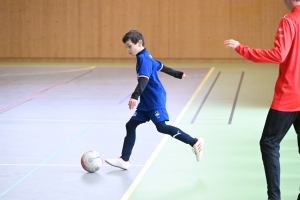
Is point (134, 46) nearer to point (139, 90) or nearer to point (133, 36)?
point (133, 36)

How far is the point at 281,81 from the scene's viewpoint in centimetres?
488

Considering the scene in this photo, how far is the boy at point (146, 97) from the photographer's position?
6.38 m

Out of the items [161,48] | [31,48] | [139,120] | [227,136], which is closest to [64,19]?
[31,48]

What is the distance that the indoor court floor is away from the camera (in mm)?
6004

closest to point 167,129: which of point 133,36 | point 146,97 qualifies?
point 146,97

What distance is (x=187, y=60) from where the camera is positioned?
69.9ft

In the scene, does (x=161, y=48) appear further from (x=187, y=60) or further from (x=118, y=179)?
(x=118, y=179)

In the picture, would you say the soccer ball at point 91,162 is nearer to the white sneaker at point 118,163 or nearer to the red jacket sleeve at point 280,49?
the white sneaker at point 118,163

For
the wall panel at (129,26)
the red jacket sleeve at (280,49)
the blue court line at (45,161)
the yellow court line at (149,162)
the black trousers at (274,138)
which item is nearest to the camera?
the red jacket sleeve at (280,49)

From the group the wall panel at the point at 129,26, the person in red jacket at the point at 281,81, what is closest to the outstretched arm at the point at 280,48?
the person in red jacket at the point at 281,81

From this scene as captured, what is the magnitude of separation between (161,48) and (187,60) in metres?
0.96

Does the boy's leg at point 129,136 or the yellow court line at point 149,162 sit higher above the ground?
the boy's leg at point 129,136

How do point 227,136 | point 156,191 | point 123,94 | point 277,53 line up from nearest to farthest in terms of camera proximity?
point 277,53
point 156,191
point 227,136
point 123,94

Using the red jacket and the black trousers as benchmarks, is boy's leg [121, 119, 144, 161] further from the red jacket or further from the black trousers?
the red jacket
